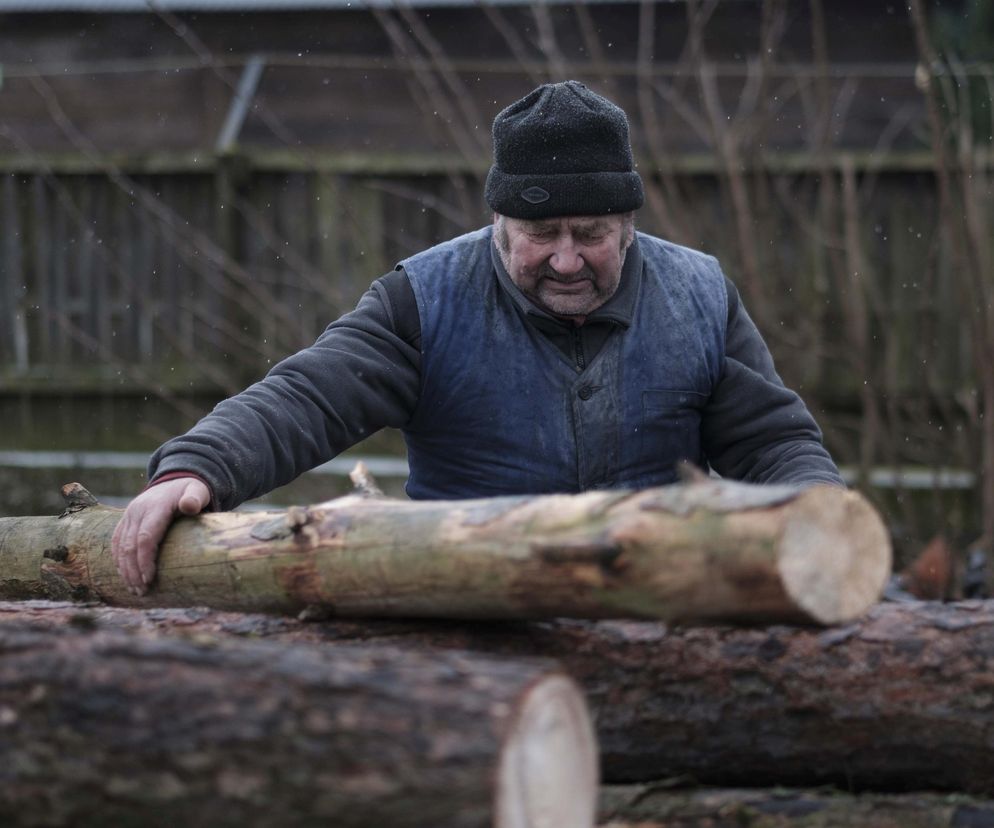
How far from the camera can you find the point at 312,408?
374 cm

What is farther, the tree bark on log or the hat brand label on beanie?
the hat brand label on beanie

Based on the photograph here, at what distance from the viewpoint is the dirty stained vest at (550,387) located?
3.88 meters

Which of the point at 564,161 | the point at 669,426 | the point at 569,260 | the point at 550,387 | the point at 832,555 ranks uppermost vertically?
the point at 564,161

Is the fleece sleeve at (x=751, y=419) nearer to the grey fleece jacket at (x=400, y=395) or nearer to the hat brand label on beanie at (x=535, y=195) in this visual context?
the grey fleece jacket at (x=400, y=395)

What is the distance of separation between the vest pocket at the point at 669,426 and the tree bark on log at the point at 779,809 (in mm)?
1171

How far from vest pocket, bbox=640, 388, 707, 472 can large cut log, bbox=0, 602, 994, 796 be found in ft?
3.20

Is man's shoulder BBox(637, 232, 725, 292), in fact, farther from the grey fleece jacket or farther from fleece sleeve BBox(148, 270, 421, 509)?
fleece sleeve BBox(148, 270, 421, 509)

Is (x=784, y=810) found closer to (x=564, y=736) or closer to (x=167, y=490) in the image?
(x=564, y=736)

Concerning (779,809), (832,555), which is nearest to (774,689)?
(779,809)

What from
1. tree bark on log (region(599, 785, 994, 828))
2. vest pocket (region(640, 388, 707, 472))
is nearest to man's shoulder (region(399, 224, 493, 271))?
vest pocket (region(640, 388, 707, 472))

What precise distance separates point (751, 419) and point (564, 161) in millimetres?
889

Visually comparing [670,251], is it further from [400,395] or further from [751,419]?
[400,395]

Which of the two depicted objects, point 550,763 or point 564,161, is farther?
A: point 564,161

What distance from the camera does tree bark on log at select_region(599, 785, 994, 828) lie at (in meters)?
2.89
